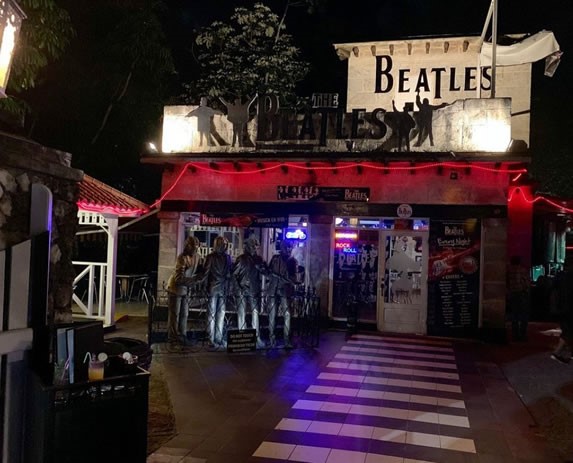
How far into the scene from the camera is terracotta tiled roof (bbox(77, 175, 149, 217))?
34.0 ft

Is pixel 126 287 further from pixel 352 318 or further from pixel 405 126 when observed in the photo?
pixel 405 126

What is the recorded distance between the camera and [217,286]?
988cm

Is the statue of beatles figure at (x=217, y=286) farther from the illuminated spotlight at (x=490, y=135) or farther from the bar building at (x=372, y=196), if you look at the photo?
the illuminated spotlight at (x=490, y=135)

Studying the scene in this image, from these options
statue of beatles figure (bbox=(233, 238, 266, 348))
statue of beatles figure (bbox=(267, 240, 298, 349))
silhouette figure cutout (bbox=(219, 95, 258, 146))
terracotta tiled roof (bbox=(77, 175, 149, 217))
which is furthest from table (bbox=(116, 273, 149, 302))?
statue of beatles figure (bbox=(267, 240, 298, 349))

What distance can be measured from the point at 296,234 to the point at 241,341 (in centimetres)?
411

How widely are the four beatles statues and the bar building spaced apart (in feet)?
8.27

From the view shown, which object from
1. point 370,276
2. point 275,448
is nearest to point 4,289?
point 275,448

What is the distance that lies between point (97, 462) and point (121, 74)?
14369mm

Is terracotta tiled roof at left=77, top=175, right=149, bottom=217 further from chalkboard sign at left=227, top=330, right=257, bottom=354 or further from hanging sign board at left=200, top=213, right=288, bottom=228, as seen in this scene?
chalkboard sign at left=227, top=330, right=257, bottom=354

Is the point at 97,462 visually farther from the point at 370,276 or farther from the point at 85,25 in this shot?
the point at 85,25

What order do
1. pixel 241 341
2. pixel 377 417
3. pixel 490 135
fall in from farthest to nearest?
pixel 490 135 → pixel 241 341 → pixel 377 417

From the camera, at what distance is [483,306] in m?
11.9

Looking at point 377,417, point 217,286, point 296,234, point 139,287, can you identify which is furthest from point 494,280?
point 139,287

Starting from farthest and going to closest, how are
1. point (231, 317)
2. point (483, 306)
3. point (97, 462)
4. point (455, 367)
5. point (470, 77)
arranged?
1. point (470, 77)
2. point (483, 306)
3. point (231, 317)
4. point (455, 367)
5. point (97, 462)
